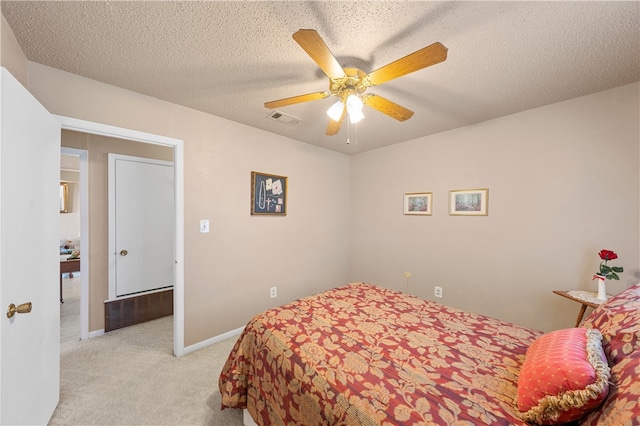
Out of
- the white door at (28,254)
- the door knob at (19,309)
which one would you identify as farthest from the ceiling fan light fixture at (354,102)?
the door knob at (19,309)

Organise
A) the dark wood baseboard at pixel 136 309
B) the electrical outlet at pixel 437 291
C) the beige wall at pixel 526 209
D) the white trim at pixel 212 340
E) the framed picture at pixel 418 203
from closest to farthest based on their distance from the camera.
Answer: the beige wall at pixel 526 209 → the white trim at pixel 212 340 → the dark wood baseboard at pixel 136 309 → the electrical outlet at pixel 437 291 → the framed picture at pixel 418 203

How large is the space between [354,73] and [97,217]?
311 centimetres

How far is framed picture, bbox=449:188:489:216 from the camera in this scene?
261 centimetres

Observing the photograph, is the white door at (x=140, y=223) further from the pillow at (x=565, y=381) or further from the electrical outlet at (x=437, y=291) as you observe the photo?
the pillow at (x=565, y=381)

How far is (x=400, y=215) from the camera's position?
10.9ft

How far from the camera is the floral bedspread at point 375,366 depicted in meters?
0.94

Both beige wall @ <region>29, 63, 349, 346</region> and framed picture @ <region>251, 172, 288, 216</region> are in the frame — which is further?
framed picture @ <region>251, 172, 288, 216</region>

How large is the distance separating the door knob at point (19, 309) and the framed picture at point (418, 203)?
11.0ft

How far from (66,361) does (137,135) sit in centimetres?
214

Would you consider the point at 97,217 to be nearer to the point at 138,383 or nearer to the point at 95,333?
the point at 95,333

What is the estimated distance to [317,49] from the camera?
1.16 metres

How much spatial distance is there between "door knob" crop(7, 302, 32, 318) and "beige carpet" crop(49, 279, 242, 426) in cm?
93

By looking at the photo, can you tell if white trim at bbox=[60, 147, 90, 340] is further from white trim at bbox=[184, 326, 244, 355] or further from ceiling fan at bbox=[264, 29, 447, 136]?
ceiling fan at bbox=[264, 29, 447, 136]

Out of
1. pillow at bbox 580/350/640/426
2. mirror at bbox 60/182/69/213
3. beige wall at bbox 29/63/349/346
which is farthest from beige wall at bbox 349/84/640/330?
mirror at bbox 60/182/69/213
